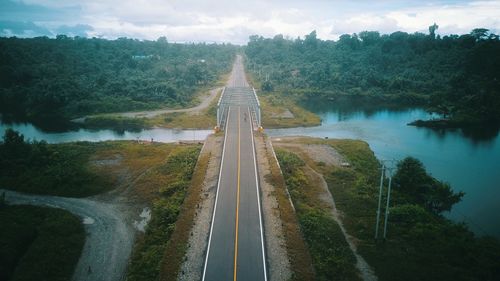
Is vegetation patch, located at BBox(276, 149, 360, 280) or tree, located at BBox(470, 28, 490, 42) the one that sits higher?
tree, located at BBox(470, 28, 490, 42)

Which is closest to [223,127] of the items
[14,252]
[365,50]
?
[14,252]

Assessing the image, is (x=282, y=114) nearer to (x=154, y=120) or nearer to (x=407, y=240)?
(x=154, y=120)

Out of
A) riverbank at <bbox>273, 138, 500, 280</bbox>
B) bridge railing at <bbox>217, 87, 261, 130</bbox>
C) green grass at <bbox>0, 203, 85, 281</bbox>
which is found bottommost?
green grass at <bbox>0, 203, 85, 281</bbox>

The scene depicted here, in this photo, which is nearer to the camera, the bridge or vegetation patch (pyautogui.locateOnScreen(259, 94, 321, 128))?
the bridge

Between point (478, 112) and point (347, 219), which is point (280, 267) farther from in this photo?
point (478, 112)

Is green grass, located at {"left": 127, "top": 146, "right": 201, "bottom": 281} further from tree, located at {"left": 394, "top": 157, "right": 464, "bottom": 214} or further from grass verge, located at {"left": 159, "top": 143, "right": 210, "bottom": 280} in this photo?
tree, located at {"left": 394, "top": 157, "right": 464, "bottom": 214}

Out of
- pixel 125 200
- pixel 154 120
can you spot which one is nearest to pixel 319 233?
pixel 125 200

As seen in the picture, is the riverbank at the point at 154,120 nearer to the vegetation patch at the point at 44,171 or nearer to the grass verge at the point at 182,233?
the vegetation patch at the point at 44,171

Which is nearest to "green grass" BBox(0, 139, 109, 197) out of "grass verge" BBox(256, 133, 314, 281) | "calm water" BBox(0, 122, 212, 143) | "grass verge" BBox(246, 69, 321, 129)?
"calm water" BBox(0, 122, 212, 143)
